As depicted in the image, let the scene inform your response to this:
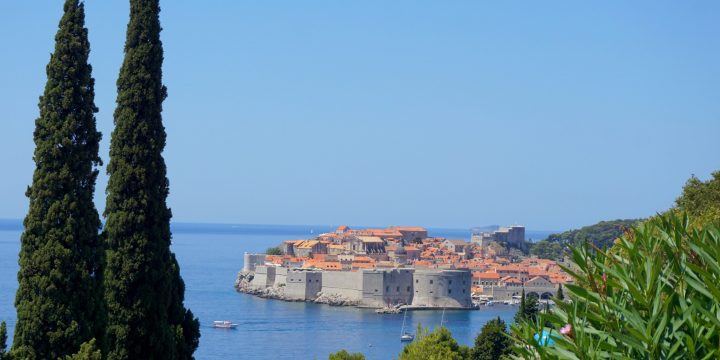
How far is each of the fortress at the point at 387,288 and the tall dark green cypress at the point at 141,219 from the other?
39.5 metres

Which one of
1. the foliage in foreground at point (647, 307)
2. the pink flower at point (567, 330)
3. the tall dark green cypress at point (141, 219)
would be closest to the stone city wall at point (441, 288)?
the tall dark green cypress at point (141, 219)

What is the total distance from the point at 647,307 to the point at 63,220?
4.91 metres

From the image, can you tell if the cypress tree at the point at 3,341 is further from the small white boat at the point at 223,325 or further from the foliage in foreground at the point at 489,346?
the small white boat at the point at 223,325

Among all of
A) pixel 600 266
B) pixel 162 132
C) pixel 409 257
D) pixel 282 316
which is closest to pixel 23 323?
pixel 162 132

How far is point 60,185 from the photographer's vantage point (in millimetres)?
7371

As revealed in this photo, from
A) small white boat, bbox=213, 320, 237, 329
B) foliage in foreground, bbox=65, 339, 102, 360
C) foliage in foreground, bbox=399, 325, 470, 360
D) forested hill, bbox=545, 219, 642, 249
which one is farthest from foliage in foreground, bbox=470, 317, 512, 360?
forested hill, bbox=545, 219, 642, 249

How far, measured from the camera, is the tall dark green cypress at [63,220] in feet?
23.5

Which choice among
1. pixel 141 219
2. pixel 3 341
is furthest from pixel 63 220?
pixel 141 219

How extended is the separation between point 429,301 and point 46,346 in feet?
137

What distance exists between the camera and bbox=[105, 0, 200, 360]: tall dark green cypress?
8352 mm

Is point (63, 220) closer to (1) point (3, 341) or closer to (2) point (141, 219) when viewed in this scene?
(1) point (3, 341)

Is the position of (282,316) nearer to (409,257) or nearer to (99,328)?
(409,257)

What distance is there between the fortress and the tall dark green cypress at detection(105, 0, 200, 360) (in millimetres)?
39497

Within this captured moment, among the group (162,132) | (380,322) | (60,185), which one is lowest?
(380,322)
